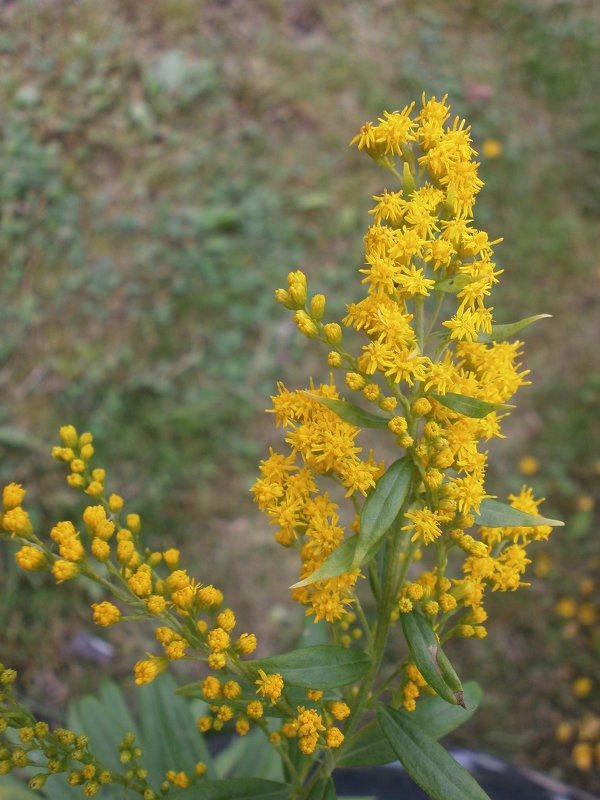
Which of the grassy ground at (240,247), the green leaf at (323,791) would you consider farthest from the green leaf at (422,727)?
the grassy ground at (240,247)

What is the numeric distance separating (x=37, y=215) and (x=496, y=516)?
346cm

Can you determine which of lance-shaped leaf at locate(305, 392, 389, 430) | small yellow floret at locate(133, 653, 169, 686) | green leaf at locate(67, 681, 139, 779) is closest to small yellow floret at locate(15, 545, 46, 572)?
small yellow floret at locate(133, 653, 169, 686)

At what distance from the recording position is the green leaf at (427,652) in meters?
1.35

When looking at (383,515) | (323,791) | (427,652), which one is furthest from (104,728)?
(383,515)

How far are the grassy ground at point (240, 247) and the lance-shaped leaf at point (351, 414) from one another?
248 centimetres

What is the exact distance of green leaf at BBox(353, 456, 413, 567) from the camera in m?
1.30

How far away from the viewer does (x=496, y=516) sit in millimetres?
1396

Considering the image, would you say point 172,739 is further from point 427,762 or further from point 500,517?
point 500,517

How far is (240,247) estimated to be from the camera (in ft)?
13.8

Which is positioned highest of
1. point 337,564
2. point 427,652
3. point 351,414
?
point 351,414

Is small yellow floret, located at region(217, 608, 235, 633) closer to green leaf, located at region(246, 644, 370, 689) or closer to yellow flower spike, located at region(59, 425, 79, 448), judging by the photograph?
green leaf, located at region(246, 644, 370, 689)

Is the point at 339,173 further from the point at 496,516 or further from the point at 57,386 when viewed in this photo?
the point at 496,516

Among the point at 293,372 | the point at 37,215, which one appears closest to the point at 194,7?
the point at 37,215

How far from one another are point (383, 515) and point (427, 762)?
20.9 inches
